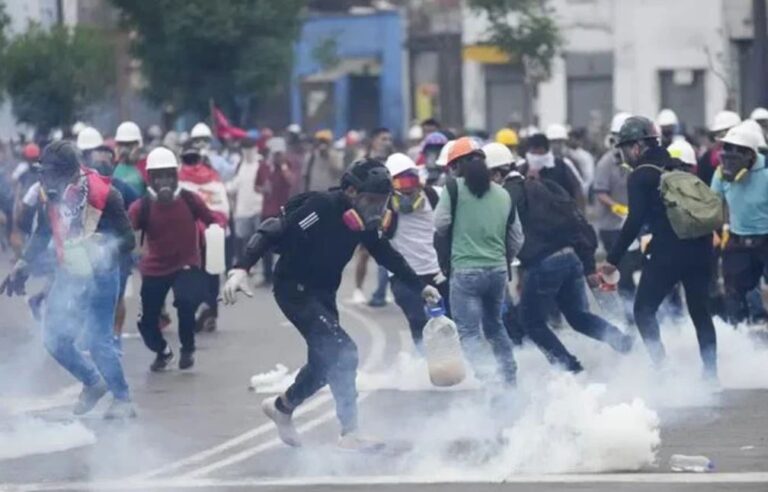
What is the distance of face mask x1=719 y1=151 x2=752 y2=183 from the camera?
15123 mm

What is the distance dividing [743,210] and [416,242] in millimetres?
2467

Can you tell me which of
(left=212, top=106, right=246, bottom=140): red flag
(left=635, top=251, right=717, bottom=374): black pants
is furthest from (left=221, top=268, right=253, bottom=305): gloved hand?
(left=212, top=106, right=246, bottom=140): red flag

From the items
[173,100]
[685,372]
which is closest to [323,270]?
[685,372]

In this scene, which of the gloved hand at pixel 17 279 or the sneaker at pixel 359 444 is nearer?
the sneaker at pixel 359 444

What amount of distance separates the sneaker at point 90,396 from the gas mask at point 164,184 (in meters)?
2.85

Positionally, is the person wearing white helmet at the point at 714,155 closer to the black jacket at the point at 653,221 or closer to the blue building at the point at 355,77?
the black jacket at the point at 653,221

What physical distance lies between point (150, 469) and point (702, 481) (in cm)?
293

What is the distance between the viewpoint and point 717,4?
45.9 metres

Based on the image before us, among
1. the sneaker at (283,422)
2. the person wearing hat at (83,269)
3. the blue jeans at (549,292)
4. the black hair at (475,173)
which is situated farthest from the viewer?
the blue jeans at (549,292)

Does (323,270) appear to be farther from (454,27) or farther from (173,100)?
(454,27)

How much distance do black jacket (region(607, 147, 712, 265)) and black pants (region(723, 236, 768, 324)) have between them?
2299 millimetres

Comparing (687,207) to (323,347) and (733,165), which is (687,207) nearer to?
(733,165)

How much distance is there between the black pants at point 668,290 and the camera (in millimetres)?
13438

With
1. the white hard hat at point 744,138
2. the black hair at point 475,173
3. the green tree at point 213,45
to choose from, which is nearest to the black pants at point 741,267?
the white hard hat at point 744,138
